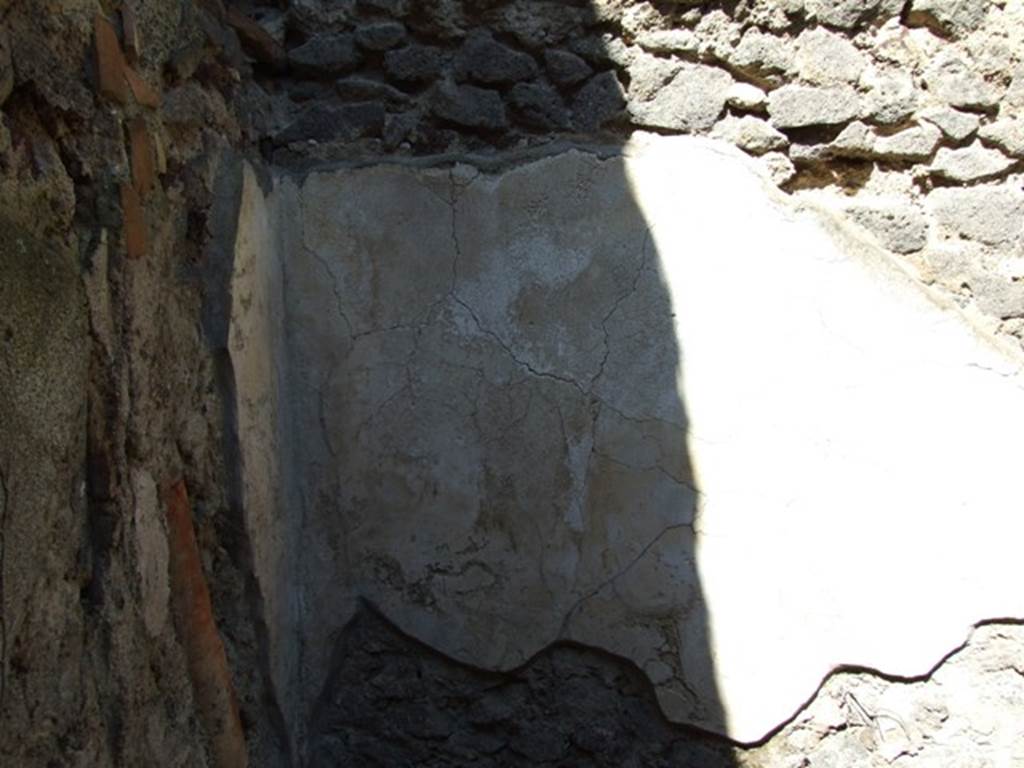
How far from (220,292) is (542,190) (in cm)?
63

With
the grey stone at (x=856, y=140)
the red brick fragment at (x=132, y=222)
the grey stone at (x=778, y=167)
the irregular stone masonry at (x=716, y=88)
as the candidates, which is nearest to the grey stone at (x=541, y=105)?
the irregular stone masonry at (x=716, y=88)

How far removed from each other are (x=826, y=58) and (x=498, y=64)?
0.58 metres

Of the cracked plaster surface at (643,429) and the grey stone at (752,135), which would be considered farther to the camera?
the grey stone at (752,135)

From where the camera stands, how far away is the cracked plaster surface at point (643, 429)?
2023 millimetres

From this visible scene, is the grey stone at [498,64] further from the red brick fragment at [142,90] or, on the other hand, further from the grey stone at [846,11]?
the red brick fragment at [142,90]

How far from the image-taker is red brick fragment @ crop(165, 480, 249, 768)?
1624 mm

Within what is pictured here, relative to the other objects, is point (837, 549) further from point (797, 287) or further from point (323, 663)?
point (323, 663)

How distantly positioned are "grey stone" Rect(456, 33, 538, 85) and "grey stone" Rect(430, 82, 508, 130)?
0.03 m

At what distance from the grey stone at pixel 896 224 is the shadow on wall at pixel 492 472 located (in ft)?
1.22

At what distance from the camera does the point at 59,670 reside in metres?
1.22

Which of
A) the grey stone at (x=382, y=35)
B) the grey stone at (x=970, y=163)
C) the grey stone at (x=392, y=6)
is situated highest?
the grey stone at (x=392, y=6)

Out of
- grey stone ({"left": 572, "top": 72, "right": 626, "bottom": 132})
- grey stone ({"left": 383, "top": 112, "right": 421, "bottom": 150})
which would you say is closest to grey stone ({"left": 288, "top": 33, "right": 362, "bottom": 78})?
grey stone ({"left": 383, "top": 112, "right": 421, "bottom": 150})

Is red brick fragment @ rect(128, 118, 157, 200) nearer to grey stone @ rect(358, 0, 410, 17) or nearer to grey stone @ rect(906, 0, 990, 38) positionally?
grey stone @ rect(358, 0, 410, 17)

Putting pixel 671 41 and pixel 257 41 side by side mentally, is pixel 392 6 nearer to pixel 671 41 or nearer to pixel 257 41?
pixel 257 41
